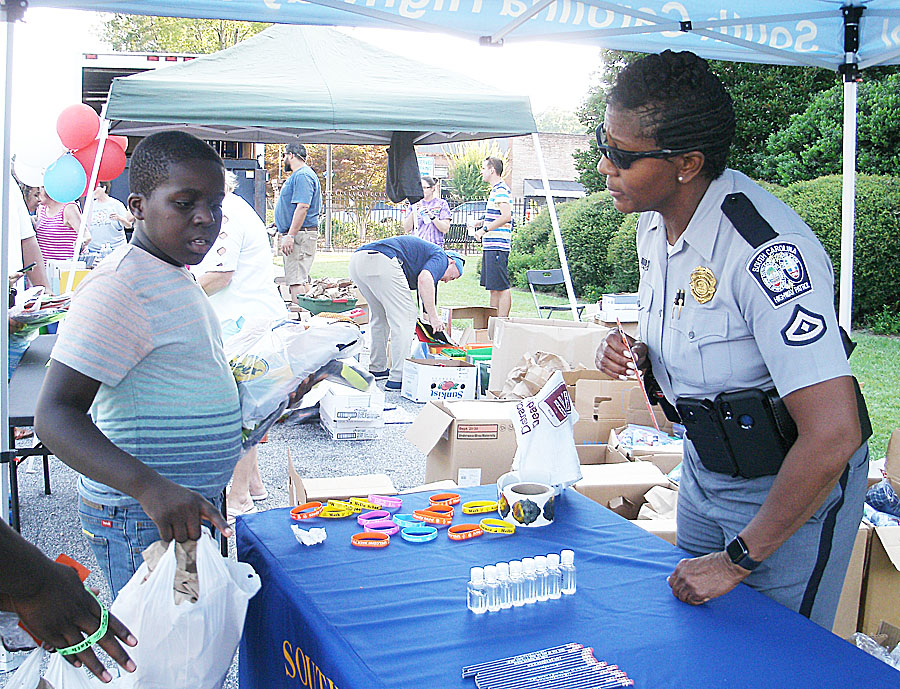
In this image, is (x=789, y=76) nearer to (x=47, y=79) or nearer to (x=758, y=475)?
(x=47, y=79)

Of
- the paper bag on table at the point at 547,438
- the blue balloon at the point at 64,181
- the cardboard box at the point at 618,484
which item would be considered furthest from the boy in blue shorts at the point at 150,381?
the blue balloon at the point at 64,181

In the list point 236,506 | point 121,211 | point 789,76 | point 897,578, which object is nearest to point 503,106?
point 236,506

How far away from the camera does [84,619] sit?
1019mm

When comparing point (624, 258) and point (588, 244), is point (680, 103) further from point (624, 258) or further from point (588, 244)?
point (588, 244)

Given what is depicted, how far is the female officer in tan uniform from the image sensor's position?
1326mm

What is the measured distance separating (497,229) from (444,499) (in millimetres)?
6034

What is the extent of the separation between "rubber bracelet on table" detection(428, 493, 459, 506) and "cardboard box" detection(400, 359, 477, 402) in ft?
11.8

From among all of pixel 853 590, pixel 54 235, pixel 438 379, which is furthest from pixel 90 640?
pixel 54 235

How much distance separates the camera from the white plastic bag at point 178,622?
4.25 ft

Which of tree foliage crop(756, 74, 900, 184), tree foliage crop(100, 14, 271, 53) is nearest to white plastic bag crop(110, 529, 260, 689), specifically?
tree foliage crop(756, 74, 900, 184)

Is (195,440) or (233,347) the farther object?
(233,347)

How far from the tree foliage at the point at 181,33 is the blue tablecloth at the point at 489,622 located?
69.0 ft

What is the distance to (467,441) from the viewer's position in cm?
323

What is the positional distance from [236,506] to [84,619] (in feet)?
9.50
